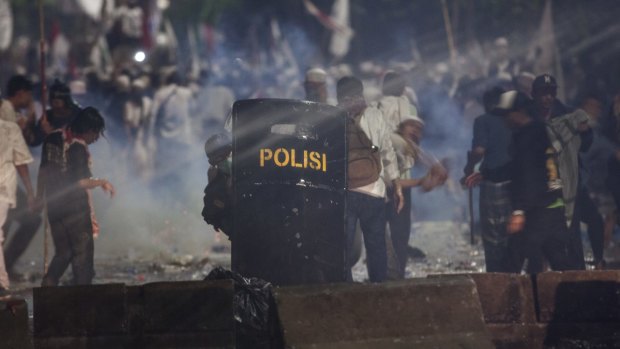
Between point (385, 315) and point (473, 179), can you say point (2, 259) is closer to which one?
point (473, 179)

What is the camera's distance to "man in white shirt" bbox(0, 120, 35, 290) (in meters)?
11.1

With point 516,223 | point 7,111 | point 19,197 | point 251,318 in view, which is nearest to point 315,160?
point 251,318

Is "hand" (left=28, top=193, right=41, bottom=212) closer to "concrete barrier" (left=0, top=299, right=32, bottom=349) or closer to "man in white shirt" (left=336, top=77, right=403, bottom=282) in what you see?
"man in white shirt" (left=336, top=77, right=403, bottom=282)

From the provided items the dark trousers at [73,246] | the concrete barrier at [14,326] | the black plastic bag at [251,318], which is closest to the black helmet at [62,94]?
the dark trousers at [73,246]

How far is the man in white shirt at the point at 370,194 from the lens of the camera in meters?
10.5

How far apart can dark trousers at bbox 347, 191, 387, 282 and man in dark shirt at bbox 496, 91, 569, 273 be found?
1.13 metres

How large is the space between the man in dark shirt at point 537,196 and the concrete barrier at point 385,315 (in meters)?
2.49

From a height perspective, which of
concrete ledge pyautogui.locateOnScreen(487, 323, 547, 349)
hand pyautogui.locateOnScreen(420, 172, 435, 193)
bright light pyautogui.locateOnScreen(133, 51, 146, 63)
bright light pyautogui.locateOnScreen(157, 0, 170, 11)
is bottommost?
concrete ledge pyautogui.locateOnScreen(487, 323, 547, 349)

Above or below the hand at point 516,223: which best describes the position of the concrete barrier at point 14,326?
below

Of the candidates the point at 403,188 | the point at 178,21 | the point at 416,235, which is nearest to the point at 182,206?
the point at 416,235

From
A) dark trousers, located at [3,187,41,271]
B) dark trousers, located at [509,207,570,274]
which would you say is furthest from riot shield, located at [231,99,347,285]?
dark trousers, located at [3,187,41,271]

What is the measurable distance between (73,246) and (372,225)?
2653 millimetres

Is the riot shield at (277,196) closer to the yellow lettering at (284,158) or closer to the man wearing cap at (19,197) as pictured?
the yellow lettering at (284,158)

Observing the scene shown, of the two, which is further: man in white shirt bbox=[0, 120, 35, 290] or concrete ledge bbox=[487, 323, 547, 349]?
man in white shirt bbox=[0, 120, 35, 290]
